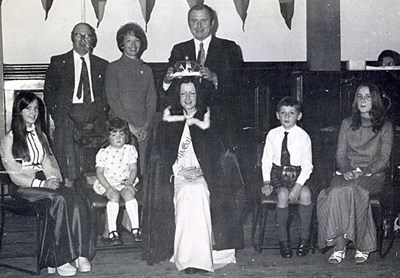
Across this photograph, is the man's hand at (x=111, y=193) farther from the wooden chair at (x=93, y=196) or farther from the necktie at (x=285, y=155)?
the necktie at (x=285, y=155)

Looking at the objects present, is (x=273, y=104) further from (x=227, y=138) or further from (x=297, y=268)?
(x=297, y=268)

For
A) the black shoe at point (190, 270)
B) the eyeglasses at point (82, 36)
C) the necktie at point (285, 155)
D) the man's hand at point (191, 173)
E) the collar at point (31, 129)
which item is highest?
the eyeglasses at point (82, 36)

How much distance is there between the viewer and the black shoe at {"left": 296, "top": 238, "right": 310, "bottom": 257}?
4.54m

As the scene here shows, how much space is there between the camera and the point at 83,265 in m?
4.25

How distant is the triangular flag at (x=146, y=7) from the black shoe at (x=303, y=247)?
132 inches

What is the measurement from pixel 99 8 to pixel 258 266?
3636mm

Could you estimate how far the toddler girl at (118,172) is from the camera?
15.0 ft

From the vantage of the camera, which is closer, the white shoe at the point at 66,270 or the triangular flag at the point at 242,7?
the white shoe at the point at 66,270

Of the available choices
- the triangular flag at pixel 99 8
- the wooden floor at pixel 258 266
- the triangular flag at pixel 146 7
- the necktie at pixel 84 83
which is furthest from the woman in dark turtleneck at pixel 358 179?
the triangular flag at pixel 99 8

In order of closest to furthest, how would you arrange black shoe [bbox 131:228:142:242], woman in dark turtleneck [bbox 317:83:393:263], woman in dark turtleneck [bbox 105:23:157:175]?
woman in dark turtleneck [bbox 317:83:393:263] < black shoe [bbox 131:228:142:242] < woman in dark turtleneck [bbox 105:23:157:175]

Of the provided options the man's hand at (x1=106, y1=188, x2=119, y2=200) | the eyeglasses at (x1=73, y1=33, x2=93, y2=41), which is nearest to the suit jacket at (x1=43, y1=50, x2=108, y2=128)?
the eyeglasses at (x1=73, y1=33, x2=93, y2=41)

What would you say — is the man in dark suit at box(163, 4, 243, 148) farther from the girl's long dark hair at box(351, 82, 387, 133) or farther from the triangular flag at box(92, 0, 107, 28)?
the triangular flag at box(92, 0, 107, 28)

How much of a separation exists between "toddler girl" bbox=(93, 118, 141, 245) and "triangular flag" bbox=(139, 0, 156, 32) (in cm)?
255

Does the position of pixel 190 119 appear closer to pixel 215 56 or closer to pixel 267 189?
pixel 267 189
